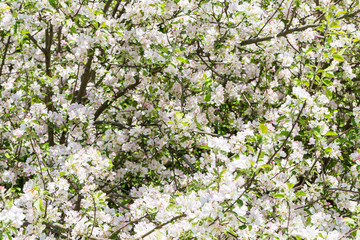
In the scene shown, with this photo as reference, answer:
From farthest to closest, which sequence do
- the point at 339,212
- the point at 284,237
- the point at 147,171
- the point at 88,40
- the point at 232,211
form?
1. the point at 147,171
2. the point at 339,212
3. the point at 88,40
4. the point at 284,237
5. the point at 232,211

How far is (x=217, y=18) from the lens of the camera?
3.89 meters

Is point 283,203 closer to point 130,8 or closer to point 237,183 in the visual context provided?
point 237,183

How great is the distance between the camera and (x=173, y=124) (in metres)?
3.15

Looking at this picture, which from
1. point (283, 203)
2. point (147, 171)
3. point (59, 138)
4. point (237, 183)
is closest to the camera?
point (237, 183)

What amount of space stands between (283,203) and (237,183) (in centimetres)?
91

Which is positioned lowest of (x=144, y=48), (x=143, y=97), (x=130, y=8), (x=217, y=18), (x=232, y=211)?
(x=232, y=211)

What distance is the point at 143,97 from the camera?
3.88 metres

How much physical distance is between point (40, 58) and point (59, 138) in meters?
1.12

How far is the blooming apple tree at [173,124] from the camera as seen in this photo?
258 centimetres

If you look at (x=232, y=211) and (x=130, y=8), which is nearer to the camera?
(x=232, y=211)

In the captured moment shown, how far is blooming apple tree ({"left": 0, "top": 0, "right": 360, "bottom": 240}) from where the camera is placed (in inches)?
102

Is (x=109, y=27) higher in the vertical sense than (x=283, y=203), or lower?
higher

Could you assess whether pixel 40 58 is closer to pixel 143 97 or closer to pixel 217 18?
pixel 143 97

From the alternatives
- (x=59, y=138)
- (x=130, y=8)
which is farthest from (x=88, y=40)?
(x=59, y=138)
